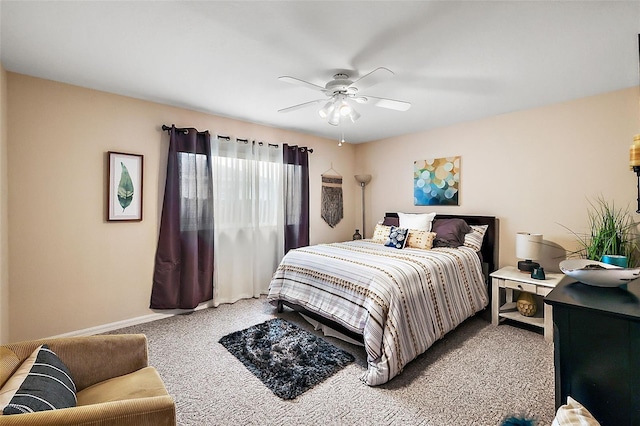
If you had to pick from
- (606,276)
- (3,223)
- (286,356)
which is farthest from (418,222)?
(3,223)

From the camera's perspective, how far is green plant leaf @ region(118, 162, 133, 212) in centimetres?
295

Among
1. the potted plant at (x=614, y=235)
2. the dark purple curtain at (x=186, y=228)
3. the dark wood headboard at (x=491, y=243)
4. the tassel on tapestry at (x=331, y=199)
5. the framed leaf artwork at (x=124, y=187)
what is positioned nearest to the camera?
the potted plant at (x=614, y=235)

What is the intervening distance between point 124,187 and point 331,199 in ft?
9.66

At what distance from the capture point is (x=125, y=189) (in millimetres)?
2977

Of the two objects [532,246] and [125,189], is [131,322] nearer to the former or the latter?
[125,189]

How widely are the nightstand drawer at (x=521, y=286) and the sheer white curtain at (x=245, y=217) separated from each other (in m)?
2.80

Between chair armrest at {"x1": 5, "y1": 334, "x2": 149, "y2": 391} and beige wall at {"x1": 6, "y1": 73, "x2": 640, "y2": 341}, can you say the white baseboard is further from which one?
chair armrest at {"x1": 5, "y1": 334, "x2": 149, "y2": 391}

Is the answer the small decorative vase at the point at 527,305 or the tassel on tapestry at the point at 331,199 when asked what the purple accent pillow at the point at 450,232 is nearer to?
the small decorative vase at the point at 527,305

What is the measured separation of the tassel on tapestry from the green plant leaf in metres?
2.71

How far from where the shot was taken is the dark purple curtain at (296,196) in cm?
421

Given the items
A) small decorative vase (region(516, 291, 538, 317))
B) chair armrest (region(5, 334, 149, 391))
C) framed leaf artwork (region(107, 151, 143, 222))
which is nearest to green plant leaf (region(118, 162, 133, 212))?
framed leaf artwork (region(107, 151, 143, 222))

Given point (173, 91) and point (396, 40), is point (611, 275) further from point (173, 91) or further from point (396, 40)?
point (173, 91)

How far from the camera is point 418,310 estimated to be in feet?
7.70

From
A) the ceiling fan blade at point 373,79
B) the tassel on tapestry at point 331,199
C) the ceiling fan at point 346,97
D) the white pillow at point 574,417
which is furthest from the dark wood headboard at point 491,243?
the white pillow at point 574,417
